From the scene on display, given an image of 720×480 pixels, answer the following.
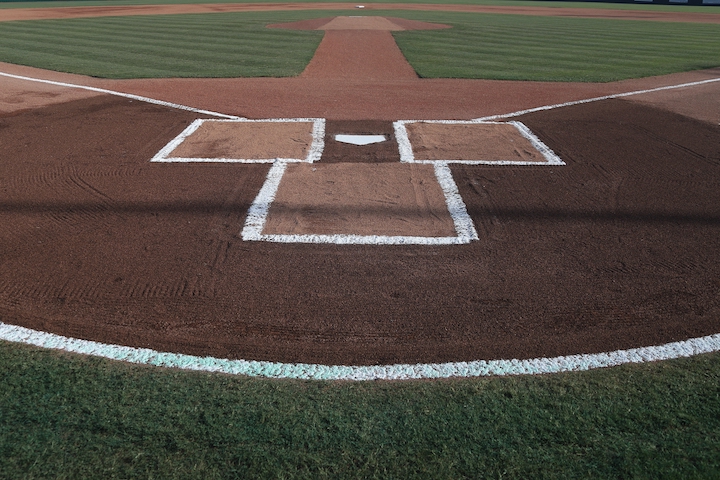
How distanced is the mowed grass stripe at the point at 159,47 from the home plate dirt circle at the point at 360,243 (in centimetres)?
465

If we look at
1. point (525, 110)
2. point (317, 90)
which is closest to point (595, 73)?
point (525, 110)

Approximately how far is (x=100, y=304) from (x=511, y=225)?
10.9 ft

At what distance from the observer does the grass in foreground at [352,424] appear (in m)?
2.62

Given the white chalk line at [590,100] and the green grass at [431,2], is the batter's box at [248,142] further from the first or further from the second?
the green grass at [431,2]

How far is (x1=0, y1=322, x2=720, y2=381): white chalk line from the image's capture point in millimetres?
3293

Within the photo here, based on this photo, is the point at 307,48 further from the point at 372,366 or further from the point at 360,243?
the point at 372,366

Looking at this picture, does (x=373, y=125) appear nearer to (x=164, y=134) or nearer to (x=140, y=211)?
(x=164, y=134)

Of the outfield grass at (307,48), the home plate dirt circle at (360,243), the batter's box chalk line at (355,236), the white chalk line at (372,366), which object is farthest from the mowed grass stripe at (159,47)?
the white chalk line at (372,366)

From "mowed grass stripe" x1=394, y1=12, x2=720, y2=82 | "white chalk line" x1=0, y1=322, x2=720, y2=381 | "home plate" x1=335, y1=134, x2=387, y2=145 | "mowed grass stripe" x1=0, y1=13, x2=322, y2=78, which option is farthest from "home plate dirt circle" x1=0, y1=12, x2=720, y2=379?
"mowed grass stripe" x1=394, y1=12, x2=720, y2=82

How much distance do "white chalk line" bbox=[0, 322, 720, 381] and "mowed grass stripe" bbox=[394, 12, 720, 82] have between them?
939cm

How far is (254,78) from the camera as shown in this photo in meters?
11.6

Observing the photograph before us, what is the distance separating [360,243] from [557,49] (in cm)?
1368

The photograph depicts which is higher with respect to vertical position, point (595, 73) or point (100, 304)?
point (595, 73)

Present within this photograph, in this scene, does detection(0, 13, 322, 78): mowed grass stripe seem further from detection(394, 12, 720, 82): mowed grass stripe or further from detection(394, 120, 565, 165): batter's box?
detection(394, 120, 565, 165): batter's box
